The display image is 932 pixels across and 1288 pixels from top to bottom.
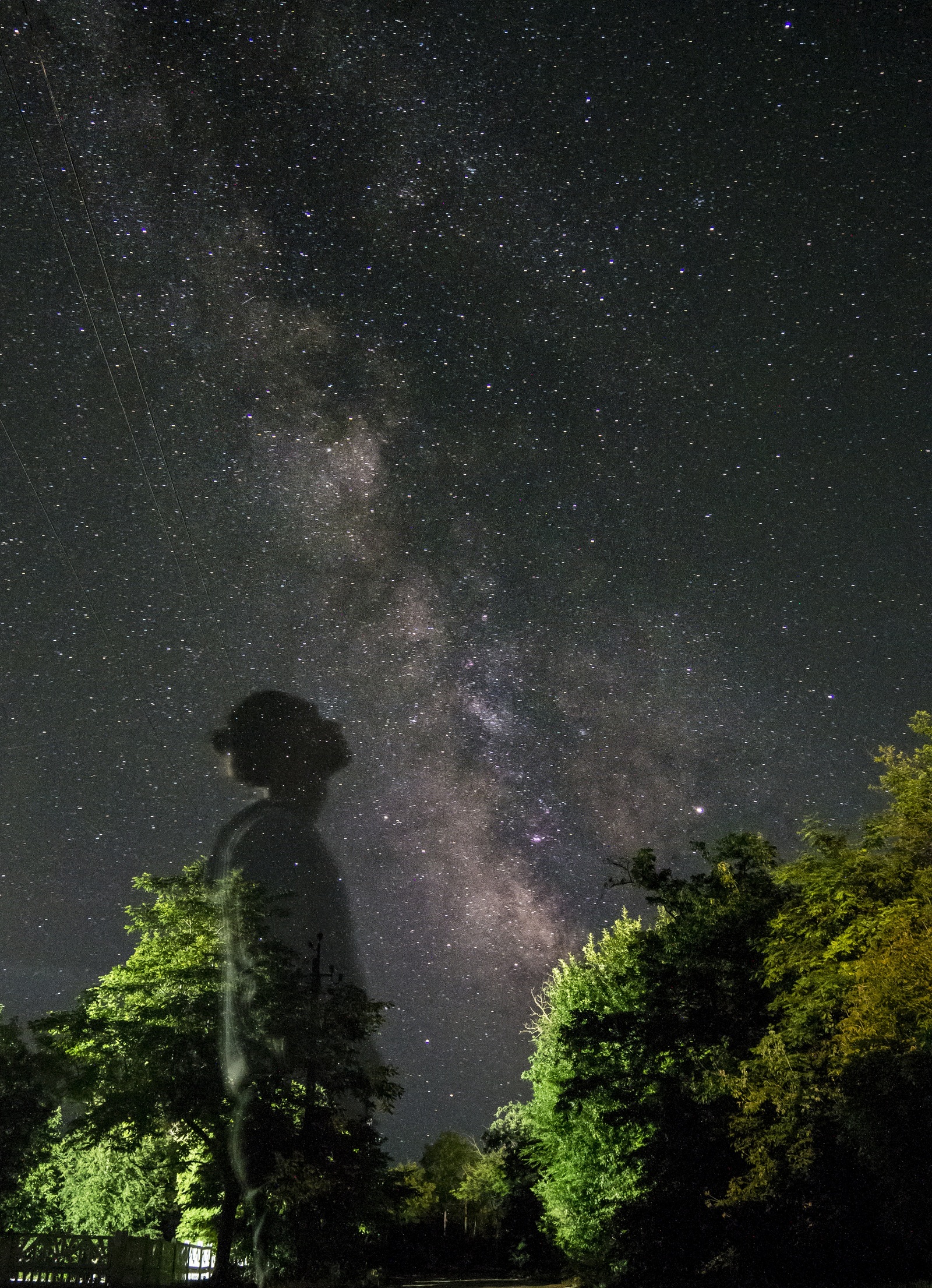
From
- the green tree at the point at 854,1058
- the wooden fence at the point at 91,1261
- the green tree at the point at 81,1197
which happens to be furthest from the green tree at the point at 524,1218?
the green tree at the point at 854,1058

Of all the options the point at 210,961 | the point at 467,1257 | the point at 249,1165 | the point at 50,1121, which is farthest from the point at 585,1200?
the point at 467,1257

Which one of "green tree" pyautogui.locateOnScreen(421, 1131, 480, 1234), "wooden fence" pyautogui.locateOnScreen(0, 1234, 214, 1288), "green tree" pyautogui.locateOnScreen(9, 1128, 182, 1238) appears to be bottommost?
"wooden fence" pyautogui.locateOnScreen(0, 1234, 214, 1288)

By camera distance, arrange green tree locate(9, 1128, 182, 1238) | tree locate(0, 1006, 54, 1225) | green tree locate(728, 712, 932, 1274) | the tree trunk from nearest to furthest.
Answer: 1. green tree locate(728, 712, 932, 1274)
2. the tree trunk
3. tree locate(0, 1006, 54, 1225)
4. green tree locate(9, 1128, 182, 1238)

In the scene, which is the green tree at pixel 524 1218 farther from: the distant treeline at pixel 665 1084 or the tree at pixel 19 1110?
the tree at pixel 19 1110

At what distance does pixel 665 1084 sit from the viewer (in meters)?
24.4

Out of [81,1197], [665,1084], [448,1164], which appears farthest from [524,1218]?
[448,1164]

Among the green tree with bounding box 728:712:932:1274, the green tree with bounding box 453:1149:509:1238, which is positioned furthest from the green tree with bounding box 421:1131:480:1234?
the green tree with bounding box 728:712:932:1274

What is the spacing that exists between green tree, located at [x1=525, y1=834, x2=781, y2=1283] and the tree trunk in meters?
9.26

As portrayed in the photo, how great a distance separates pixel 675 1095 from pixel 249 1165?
38.7ft

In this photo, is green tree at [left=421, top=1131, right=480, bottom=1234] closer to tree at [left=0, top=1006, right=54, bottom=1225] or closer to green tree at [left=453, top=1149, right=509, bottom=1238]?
green tree at [left=453, top=1149, right=509, bottom=1238]

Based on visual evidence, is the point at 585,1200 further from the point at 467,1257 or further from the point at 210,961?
the point at 467,1257

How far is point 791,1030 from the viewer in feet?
70.3

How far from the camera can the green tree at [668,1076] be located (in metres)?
22.9

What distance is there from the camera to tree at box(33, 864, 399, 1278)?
2284 cm
